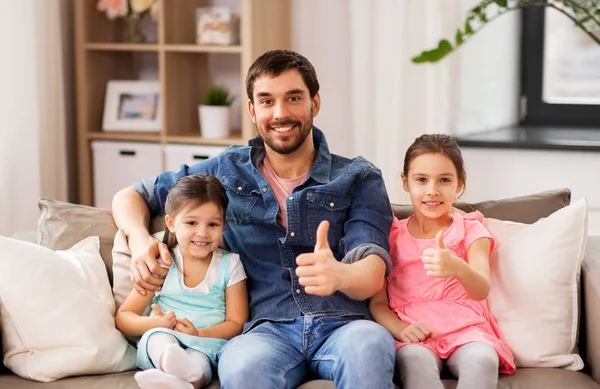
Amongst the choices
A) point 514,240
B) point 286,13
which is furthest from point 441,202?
point 286,13

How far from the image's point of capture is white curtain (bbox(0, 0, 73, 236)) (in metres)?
3.52

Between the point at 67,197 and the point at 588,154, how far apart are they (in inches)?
86.7

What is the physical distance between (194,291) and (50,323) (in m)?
0.34

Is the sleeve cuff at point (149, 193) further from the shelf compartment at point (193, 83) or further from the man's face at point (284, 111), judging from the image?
the shelf compartment at point (193, 83)

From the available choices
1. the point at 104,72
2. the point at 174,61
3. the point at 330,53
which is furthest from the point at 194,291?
the point at 104,72

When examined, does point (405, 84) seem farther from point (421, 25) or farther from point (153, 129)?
point (153, 129)

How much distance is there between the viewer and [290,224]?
2.25m

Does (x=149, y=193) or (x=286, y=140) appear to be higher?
(x=286, y=140)

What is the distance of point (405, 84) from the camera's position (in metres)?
3.78

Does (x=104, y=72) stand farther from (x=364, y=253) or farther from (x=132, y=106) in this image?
(x=364, y=253)

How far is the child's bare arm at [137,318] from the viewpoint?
2.12 meters

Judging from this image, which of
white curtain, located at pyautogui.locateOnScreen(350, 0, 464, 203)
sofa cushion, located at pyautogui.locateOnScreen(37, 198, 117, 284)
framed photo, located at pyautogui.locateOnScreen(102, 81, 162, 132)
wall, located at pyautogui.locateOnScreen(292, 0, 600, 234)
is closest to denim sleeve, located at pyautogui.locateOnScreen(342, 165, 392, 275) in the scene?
sofa cushion, located at pyautogui.locateOnScreen(37, 198, 117, 284)

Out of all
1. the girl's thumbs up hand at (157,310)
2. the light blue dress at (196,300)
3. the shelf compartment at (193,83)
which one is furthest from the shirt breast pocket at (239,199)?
the shelf compartment at (193,83)

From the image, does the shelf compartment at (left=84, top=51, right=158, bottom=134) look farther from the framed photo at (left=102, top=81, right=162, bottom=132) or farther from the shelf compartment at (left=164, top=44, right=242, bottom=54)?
the shelf compartment at (left=164, top=44, right=242, bottom=54)
